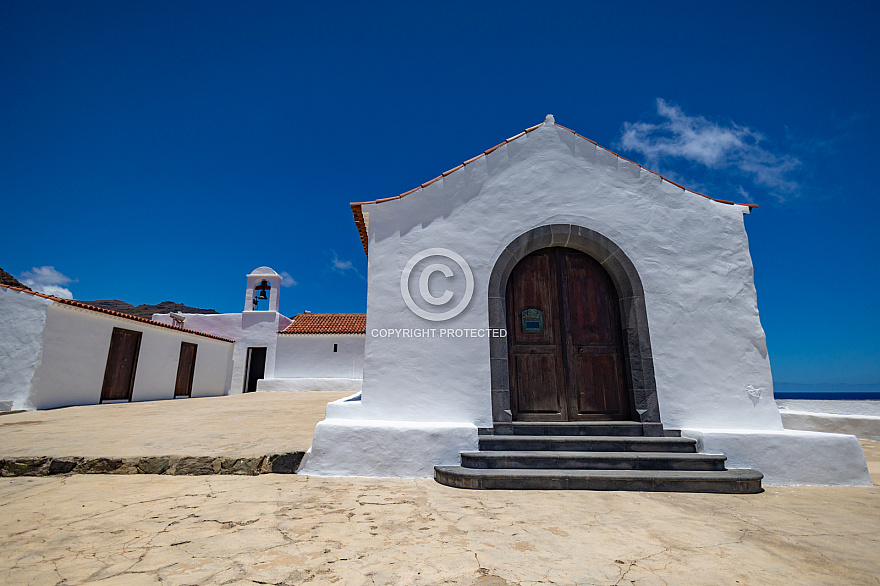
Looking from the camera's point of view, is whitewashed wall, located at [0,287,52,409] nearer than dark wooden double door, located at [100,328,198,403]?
Yes

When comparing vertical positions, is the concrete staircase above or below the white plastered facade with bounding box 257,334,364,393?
below

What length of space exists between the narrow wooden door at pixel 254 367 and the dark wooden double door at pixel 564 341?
18.5 meters

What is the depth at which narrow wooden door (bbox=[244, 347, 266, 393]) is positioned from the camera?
811 inches

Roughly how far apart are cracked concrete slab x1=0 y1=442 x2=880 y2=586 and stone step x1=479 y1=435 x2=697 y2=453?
2.39 feet

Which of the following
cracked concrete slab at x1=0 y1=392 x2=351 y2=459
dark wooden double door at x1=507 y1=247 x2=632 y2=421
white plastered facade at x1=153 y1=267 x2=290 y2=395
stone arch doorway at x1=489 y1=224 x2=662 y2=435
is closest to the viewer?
cracked concrete slab at x1=0 y1=392 x2=351 y2=459

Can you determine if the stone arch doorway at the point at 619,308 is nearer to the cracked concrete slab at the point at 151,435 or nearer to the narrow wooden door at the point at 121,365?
the cracked concrete slab at the point at 151,435

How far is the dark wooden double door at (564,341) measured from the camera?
530 cm

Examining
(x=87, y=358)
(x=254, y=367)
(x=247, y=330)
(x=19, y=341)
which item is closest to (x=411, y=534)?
(x=19, y=341)

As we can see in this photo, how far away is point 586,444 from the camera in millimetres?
4582

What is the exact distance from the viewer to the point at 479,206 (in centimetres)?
573

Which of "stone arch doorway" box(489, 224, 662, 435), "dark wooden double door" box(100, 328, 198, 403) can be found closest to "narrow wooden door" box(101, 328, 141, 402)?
"dark wooden double door" box(100, 328, 198, 403)

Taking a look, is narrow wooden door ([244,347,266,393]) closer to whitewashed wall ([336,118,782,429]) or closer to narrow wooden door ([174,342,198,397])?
narrow wooden door ([174,342,198,397])

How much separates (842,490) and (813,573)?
8.85 ft

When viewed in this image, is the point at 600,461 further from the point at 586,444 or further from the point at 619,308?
the point at 619,308
